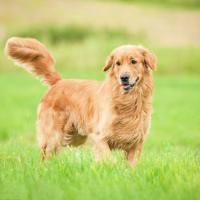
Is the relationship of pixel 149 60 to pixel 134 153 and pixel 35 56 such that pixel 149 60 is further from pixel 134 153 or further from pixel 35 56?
pixel 35 56

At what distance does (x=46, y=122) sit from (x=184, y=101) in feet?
37.2

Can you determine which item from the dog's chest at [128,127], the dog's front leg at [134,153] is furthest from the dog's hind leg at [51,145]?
the dog's front leg at [134,153]

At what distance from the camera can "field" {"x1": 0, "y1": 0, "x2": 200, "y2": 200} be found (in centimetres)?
580

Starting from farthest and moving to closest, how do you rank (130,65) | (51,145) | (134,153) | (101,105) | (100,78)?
(100,78) → (51,145) → (101,105) → (134,153) → (130,65)

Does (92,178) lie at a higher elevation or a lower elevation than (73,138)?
higher

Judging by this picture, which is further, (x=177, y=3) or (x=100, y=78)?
(x=177, y=3)

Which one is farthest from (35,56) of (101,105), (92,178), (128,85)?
(92,178)

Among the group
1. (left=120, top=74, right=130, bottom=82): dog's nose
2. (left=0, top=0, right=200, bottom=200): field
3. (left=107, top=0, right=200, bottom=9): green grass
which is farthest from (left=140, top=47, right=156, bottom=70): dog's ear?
(left=107, top=0, right=200, bottom=9): green grass

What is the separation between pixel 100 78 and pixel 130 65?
17.6 m

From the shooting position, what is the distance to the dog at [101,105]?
7898 mm

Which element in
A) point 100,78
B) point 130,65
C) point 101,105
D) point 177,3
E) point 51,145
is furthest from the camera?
point 177,3

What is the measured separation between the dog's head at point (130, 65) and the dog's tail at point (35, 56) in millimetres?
1620

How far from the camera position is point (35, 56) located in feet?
31.0

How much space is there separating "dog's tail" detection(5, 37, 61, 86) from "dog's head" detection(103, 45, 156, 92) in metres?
1.62
